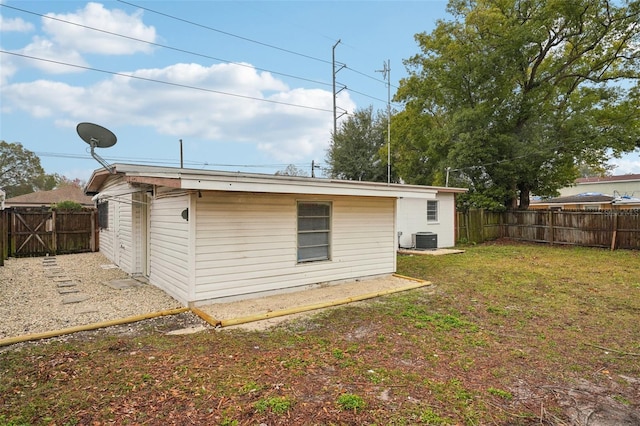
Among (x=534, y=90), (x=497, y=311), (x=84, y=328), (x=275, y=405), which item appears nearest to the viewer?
(x=275, y=405)

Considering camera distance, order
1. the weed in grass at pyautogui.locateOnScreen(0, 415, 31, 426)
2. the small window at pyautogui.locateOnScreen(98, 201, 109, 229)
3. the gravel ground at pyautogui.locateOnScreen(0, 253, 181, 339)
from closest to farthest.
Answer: the weed in grass at pyautogui.locateOnScreen(0, 415, 31, 426), the gravel ground at pyautogui.locateOnScreen(0, 253, 181, 339), the small window at pyautogui.locateOnScreen(98, 201, 109, 229)

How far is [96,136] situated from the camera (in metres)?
6.52

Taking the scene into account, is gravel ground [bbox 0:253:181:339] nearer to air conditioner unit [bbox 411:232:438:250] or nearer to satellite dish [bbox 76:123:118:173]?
satellite dish [bbox 76:123:118:173]

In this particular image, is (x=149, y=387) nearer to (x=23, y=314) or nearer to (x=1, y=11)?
(x=23, y=314)

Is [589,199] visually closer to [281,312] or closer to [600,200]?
[600,200]

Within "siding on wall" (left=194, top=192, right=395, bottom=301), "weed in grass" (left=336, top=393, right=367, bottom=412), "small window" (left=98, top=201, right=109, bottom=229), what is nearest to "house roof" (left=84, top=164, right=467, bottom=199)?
"siding on wall" (left=194, top=192, right=395, bottom=301)

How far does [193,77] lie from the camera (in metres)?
13.9

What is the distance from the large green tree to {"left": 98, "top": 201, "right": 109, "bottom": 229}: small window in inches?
605

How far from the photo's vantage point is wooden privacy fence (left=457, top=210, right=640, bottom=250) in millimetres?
12734

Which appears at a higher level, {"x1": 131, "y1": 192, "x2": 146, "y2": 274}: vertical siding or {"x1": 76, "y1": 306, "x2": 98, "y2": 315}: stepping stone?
{"x1": 131, "y1": 192, "x2": 146, "y2": 274}: vertical siding

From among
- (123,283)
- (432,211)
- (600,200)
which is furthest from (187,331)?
(600,200)

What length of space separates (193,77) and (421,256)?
1147 centimetres

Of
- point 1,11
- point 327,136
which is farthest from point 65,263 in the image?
point 327,136

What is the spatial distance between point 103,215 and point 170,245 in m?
6.87
